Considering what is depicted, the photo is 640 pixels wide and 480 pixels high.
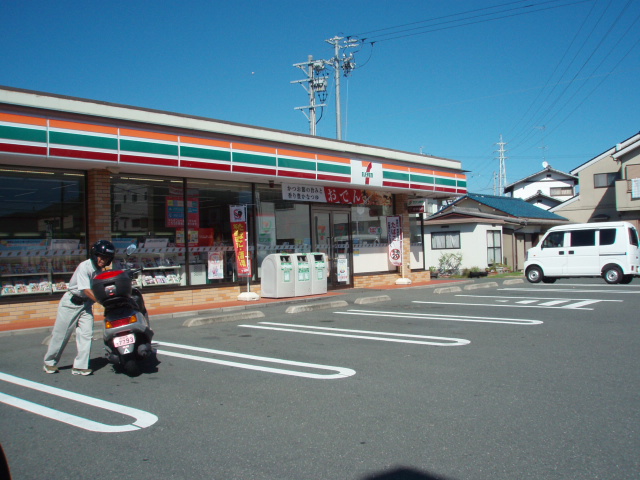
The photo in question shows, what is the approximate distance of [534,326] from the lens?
953cm

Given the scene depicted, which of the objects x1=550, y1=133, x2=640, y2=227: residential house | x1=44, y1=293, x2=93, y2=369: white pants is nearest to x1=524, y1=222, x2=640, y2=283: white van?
x1=550, y1=133, x2=640, y2=227: residential house

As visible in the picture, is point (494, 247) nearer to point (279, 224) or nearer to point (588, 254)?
point (588, 254)

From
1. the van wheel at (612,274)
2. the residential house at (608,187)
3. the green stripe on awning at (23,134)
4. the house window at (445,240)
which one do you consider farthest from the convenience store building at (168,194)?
the residential house at (608,187)

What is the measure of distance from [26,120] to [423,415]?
927 centimetres

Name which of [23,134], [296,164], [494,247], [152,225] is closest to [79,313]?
[23,134]

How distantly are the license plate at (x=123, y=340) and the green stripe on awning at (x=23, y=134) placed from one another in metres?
5.75

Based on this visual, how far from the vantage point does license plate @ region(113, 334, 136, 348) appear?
6578mm

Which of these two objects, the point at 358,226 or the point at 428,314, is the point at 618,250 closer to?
the point at 358,226

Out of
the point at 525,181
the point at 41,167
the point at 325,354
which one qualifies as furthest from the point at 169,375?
the point at 525,181

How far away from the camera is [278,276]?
47.8 feet

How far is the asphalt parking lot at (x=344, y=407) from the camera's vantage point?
3.92 metres

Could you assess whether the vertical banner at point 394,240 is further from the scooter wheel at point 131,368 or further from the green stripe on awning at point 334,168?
the scooter wheel at point 131,368

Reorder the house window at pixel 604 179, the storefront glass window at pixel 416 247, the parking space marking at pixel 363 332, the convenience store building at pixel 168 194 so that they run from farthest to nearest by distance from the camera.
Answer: the house window at pixel 604 179 < the storefront glass window at pixel 416 247 < the convenience store building at pixel 168 194 < the parking space marking at pixel 363 332

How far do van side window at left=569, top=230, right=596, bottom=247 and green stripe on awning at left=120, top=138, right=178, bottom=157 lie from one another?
13.8m
